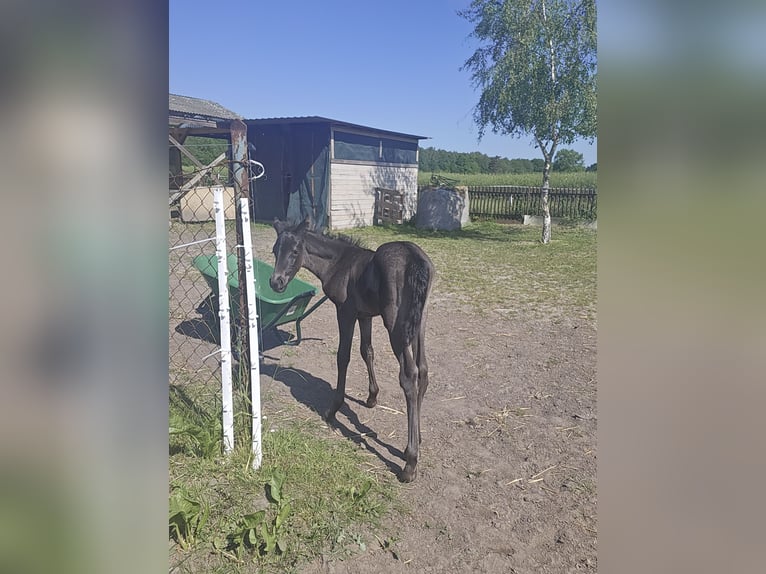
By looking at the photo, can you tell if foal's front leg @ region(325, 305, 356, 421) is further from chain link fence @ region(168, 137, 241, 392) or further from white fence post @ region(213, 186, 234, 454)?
white fence post @ region(213, 186, 234, 454)

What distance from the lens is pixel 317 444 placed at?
3.40 metres

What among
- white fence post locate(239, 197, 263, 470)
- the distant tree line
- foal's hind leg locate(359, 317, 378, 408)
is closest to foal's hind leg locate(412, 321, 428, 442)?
foal's hind leg locate(359, 317, 378, 408)

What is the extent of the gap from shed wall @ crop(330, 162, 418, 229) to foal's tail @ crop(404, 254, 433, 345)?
12208mm

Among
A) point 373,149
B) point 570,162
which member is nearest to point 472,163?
point 570,162

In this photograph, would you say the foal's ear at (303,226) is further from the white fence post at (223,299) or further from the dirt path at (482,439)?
the dirt path at (482,439)

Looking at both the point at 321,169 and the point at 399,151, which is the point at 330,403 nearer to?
the point at 321,169

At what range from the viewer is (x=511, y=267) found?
34.3 feet

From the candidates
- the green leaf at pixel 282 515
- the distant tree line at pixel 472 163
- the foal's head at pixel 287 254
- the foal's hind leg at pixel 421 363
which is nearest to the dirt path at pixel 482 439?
the green leaf at pixel 282 515

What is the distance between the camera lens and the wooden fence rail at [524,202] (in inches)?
712
